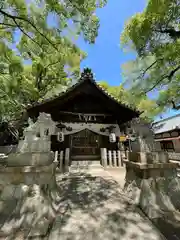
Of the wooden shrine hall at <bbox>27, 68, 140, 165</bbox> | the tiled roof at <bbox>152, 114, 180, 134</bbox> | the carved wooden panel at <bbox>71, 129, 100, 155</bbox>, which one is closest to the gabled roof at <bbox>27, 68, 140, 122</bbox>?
the wooden shrine hall at <bbox>27, 68, 140, 165</bbox>

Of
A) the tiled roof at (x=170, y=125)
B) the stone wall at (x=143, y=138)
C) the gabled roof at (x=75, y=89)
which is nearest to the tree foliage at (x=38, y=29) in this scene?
the gabled roof at (x=75, y=89)

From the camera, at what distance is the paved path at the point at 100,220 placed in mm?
2143

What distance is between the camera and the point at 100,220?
2568 mm

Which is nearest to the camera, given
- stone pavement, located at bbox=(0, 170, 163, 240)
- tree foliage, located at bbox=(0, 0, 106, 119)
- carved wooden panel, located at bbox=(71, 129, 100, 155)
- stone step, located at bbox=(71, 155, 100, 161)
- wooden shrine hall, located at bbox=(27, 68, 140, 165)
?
stone pavement, located at bbox=(0, 170, 163, 240)

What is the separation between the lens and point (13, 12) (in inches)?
229

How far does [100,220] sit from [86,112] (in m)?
6.94

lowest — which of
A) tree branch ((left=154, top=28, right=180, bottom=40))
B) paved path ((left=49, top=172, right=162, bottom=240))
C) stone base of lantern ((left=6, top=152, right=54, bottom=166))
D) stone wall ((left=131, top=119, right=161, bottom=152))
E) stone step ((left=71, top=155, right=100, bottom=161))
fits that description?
paved path ((left=49, top=172, right=162, bottom=240))

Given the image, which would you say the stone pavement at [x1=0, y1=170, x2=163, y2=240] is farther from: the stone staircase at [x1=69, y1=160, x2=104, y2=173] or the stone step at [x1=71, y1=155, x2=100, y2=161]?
the stone step at [x1=71, y1=155, x2=100, y2=161]

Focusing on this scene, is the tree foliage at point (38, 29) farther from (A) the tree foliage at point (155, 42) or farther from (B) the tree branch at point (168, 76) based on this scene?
(B) the tree branch at point (168, 76)

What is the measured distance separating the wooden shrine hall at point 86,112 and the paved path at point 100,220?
193 inches

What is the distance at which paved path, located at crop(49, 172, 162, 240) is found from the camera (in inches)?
84.4

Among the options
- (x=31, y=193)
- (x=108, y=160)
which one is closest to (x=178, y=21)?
(x=108, y=160)

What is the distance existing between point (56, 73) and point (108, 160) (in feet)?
32.1

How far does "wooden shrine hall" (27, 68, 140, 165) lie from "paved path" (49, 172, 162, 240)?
4900 millimetres
